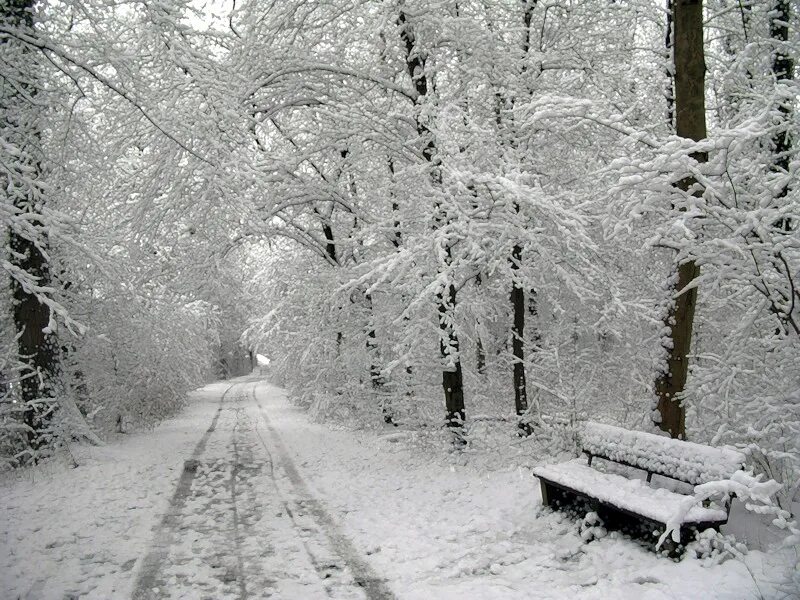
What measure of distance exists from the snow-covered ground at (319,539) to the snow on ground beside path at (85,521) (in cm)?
2

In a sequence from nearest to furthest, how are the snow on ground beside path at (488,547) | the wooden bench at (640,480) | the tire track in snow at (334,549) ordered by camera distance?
the snow on ground beside path at (488,547)
the wooden bench at (640,480)
the tire track in snow at (334,549)

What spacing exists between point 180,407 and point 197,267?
39.8 ft

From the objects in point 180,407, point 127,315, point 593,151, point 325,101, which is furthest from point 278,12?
point 180,407

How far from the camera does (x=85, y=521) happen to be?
21.6ft

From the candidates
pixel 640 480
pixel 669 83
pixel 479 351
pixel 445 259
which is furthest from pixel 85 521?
pixel 669 83

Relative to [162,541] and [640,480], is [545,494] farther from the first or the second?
[162,541]

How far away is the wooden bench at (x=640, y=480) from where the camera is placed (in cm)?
453

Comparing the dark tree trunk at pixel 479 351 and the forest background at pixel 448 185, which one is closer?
the forest background at pixel 448 185

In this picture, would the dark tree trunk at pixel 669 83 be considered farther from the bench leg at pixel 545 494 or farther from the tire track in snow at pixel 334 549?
the tire track in snow at pixel 334 549

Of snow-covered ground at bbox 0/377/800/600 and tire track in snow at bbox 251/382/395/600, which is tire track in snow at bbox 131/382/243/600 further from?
tire track in snow at bbox 251/382/395/600

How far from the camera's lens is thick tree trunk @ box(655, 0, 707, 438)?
17.6 feet

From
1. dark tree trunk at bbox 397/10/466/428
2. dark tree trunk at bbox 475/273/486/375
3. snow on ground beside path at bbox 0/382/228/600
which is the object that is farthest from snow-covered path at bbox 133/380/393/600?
dark tree trunk at bbox 475/273/486/375

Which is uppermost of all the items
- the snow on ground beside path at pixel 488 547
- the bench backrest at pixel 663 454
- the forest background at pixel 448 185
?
the forest background at pixel 448 185

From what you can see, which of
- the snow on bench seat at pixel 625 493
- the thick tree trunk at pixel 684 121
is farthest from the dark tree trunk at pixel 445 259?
the thick tree trunk at pixel 684 121
